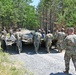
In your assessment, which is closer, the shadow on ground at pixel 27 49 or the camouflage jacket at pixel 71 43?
the camouflage jacket at pixel 71 43

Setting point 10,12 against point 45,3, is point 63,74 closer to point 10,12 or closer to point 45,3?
point 10,12

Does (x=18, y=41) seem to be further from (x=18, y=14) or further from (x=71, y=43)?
(x=18, y=14)

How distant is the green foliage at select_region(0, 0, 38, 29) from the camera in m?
57.6

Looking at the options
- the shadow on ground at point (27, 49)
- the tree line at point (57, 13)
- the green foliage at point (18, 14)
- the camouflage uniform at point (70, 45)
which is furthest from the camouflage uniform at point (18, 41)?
the green foliage at point (18, 14)

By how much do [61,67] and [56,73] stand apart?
1430 millimetres

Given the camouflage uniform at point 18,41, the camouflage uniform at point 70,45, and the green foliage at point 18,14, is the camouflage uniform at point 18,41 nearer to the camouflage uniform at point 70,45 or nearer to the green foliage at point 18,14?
the camouflage uniform at point 70,45

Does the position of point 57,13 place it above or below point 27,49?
above

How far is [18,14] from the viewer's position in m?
62.4

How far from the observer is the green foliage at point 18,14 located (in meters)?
57.6

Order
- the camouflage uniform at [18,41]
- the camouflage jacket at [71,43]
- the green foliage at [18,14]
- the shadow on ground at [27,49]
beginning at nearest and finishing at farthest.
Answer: the camouflage jacket at [71,43]
the camouflage uniform at [18,41]
the shadow on ground at [27,49]
the green foliage at [18,14]

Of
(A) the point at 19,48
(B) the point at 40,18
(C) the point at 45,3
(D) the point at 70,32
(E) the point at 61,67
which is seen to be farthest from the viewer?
(B) the point at 40,18

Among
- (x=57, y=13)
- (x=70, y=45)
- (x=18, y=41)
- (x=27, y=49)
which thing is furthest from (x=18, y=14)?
(x=70, y=45)

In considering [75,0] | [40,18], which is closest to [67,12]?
[75,0]

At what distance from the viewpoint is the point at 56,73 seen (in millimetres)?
12391
